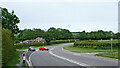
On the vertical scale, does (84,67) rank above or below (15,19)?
below

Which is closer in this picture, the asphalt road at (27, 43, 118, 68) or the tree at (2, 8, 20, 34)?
the asphalt road at (27, 43, 118, 68)

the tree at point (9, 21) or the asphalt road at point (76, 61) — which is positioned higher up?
the tree at point (9, 21)

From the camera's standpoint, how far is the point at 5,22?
56188mm

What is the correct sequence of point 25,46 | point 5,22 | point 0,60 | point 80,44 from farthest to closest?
1. point 25,46
2. point 80,44
3. point 5,22
4. point 0,60

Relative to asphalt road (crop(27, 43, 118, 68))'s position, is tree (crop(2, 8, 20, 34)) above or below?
above

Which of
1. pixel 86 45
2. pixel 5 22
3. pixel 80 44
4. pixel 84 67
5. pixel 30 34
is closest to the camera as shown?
pixel 84 67

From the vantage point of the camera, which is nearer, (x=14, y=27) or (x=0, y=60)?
(x=0, y=60)

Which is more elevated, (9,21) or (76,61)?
(9,21)

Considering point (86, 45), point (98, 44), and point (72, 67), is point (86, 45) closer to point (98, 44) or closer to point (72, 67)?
point (98, 44)

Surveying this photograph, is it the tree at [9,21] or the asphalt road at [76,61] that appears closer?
the asphalt road at [76,61]

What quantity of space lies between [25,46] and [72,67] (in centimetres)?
6442

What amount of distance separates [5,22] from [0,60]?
43.7 metres

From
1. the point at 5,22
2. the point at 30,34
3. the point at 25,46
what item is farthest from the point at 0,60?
the point at 30,34

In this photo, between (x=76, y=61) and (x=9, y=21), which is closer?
(x=76, y=61)
